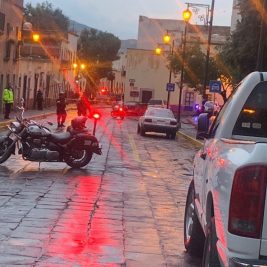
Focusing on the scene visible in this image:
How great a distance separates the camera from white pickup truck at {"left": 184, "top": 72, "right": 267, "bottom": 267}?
403 centimetres

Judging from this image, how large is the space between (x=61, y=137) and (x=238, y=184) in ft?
32.5

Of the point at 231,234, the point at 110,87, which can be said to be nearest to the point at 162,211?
the point at 231,234

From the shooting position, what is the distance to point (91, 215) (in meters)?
8.95

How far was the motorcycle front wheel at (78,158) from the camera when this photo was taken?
13969mm

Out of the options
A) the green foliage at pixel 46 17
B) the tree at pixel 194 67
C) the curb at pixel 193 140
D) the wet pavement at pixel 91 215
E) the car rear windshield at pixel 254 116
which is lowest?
the curb at pixel 193 140

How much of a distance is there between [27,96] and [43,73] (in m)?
9.72

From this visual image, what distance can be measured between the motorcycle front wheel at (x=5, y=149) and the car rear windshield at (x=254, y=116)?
8985mm

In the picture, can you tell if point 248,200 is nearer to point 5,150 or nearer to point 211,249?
point 211,249

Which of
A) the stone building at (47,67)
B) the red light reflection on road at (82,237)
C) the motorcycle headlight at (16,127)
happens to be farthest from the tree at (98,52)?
the red light reflection on road at (82,237)

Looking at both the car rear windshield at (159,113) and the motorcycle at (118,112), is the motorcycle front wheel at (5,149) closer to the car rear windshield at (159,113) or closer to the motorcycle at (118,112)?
the car rear windshield at (159,113)

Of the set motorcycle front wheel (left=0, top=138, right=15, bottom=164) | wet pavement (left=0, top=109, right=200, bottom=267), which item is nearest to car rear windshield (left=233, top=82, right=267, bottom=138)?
wet pavement (left=0, top=109, right=200, bottom=267)

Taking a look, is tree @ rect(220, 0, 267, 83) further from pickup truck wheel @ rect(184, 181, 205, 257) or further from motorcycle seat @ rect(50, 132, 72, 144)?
pickup truck wheel @ rect(184, 181, 205, 257)

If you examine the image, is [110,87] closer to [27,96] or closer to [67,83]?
[67,83]

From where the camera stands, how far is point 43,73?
63.8 metres
